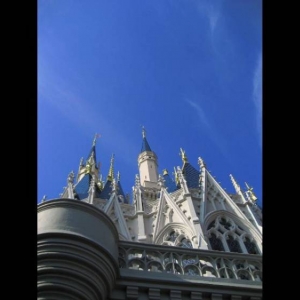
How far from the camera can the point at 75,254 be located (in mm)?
7570

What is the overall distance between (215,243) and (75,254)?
486 inches

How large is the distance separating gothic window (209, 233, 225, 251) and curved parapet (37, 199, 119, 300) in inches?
425

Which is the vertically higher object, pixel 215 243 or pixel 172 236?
pixel 172 236

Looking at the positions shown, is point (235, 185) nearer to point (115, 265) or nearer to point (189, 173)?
point (189, 173)

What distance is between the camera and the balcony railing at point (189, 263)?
28.4ft

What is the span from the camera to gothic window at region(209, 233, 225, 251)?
18.4 metres

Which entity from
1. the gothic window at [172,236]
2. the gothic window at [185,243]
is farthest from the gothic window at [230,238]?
the gothic window at [172,236]

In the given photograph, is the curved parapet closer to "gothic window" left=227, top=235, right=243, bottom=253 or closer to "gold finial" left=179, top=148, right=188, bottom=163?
"gothic window" left=227, top=235, right=243, bottom=253

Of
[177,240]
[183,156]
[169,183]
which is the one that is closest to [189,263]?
[177,240]
